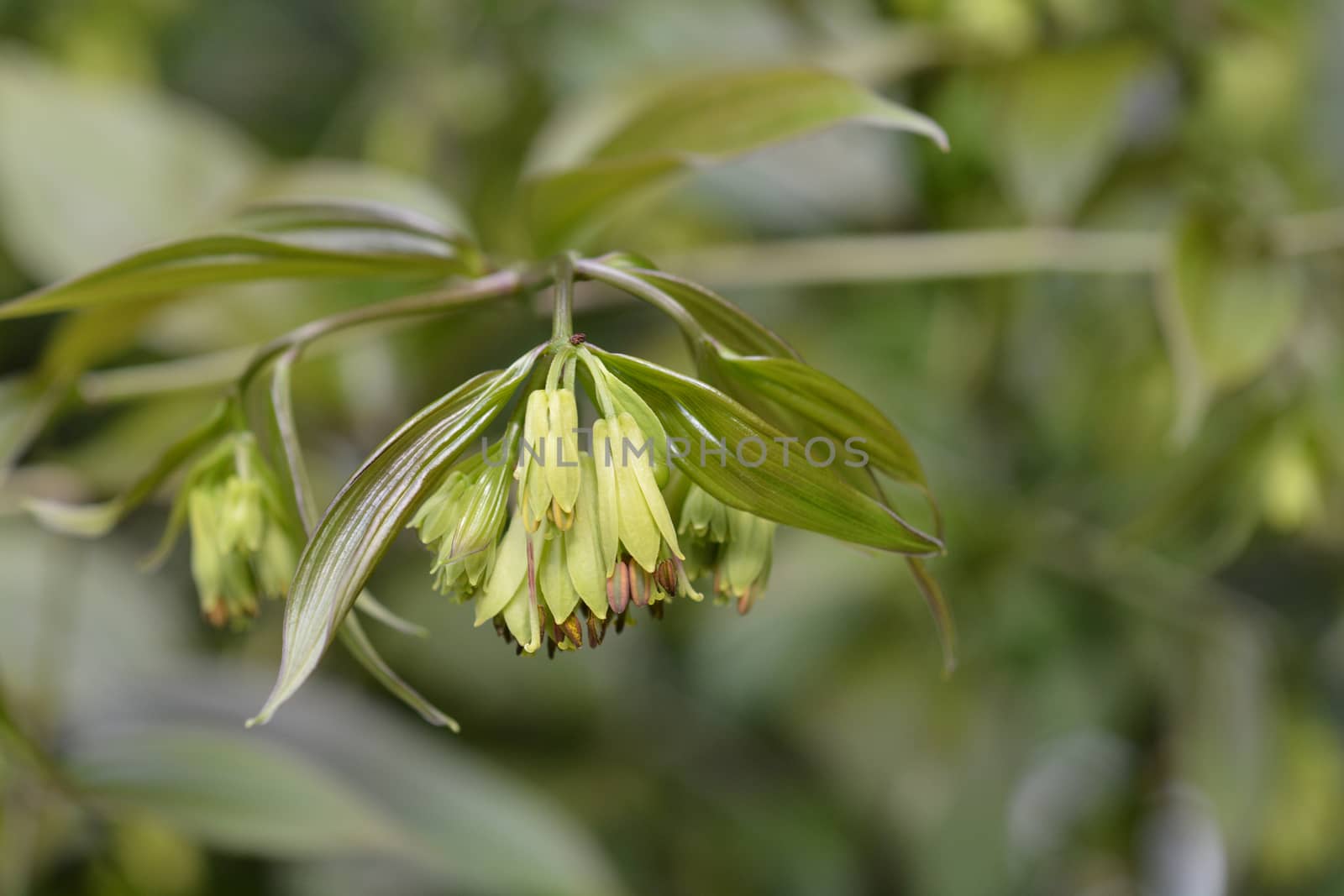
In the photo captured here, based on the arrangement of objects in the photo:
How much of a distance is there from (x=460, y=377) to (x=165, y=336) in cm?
24

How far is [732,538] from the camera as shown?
36 centimetres

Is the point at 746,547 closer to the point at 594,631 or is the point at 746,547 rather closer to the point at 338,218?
the point at 594,631

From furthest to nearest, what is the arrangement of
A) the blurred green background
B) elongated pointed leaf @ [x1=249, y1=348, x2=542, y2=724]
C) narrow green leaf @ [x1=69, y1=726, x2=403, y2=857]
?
1. the blurred green background
2. narrow green leaf @ [x1=69, y1=726, x2=403, y2=857]
3. elongated pointed leaf @ [x1=249, y1=348, x2=542, y2=724]

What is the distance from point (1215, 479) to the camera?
680 millimetres

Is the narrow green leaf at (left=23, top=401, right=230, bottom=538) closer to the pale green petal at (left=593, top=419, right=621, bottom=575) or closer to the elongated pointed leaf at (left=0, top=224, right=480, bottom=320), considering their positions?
the elongated pointed leaf at (left=0, top=224, right=480, bottom=320)

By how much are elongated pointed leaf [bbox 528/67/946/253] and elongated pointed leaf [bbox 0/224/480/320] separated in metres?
0.07

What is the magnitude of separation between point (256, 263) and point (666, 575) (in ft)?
0.64

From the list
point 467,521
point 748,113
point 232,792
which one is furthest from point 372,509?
point 232,792

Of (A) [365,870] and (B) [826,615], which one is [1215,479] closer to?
(B) [826,615]

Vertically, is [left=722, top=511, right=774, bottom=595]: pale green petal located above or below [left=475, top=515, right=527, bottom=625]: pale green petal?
above

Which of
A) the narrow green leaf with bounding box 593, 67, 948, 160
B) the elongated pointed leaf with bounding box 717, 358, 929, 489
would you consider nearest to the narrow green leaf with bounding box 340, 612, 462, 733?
the elongated pointed leaf with bounding box 717, 358, 929, 489

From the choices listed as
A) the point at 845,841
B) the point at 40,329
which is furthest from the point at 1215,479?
the point at 40,329

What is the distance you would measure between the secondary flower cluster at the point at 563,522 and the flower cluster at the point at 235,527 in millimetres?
85

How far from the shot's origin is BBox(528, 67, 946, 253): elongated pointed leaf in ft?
1.42
